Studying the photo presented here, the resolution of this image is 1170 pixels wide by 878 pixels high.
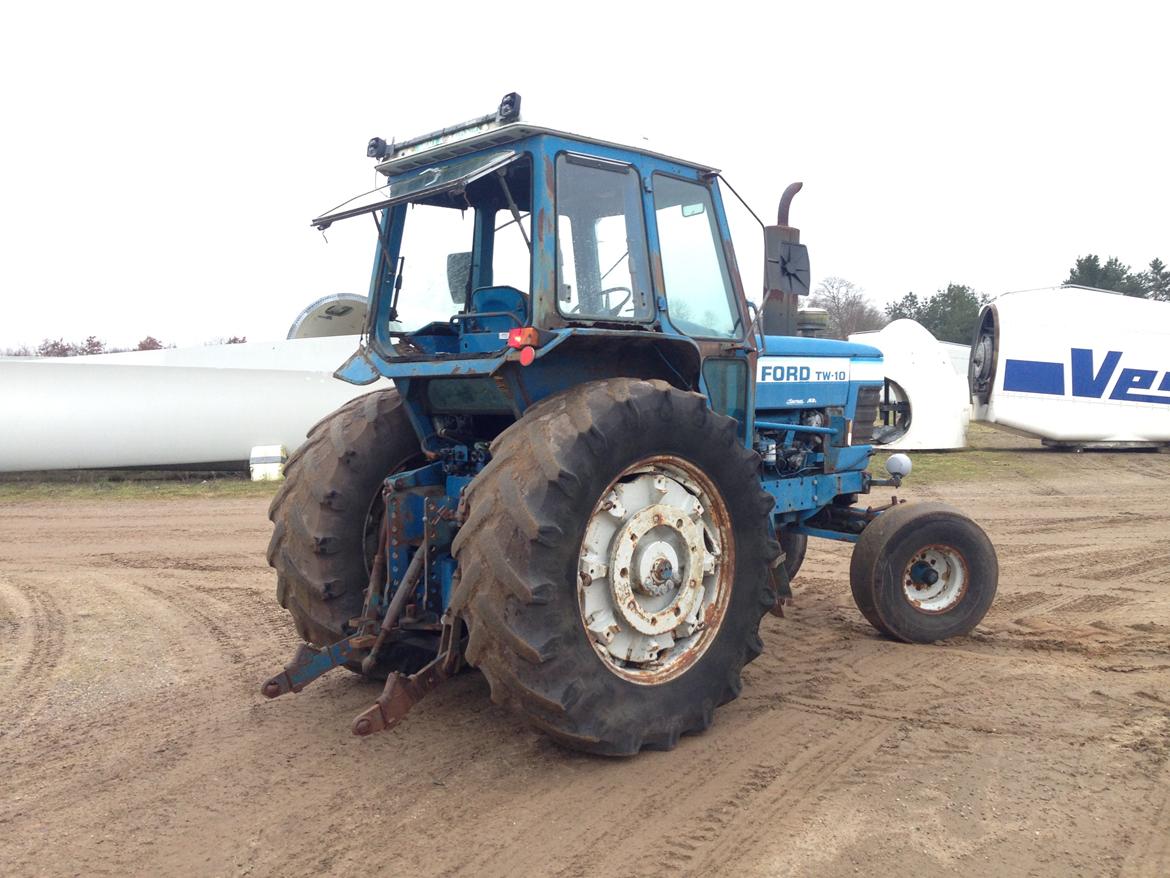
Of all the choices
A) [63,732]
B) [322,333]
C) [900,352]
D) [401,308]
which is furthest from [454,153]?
[322,333]

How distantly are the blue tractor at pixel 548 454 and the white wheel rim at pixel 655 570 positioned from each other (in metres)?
0.01

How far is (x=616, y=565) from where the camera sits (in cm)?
400

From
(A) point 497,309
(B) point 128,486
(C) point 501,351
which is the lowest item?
(B) point 128,486

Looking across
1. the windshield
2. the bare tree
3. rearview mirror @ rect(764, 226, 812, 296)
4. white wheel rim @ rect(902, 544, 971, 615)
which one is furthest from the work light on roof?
the bare tree

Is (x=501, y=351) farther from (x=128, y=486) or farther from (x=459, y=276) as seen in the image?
(x=128, y=486)

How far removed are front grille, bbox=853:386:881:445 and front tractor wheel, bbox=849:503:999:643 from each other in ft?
2.21

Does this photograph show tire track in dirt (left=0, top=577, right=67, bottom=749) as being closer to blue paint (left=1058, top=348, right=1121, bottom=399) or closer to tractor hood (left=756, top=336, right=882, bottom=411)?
tractor hood (left=756, top=336, right=882, bottom=411)

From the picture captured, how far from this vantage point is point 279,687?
4.20 meters

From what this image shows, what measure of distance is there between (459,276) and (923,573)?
3262 millimetres

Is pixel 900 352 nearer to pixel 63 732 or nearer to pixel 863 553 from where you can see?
pixel 863 553

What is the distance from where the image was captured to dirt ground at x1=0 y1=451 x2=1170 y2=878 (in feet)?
10.6

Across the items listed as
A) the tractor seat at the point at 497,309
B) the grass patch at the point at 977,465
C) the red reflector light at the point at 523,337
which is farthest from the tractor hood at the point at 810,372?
the grass patch at the point at 977,465

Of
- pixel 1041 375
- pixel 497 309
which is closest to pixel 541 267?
pixel 497 309

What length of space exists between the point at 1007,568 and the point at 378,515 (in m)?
5.58
